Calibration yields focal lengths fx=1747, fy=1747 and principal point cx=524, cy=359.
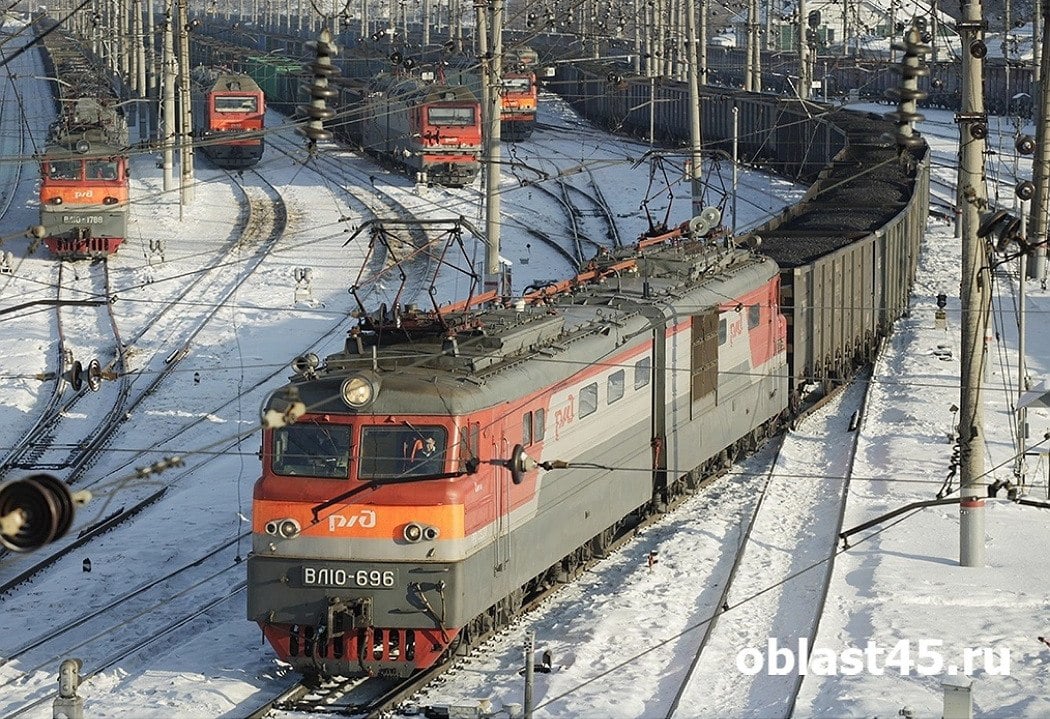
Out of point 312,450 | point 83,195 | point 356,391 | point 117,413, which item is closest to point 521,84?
point 83,195

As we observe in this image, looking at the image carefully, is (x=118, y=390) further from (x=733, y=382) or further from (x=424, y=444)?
(x=424, y=444)

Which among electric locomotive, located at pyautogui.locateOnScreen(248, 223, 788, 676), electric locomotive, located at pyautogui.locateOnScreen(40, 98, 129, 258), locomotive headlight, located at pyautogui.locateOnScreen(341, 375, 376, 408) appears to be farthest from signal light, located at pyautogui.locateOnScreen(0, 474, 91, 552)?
electric locomotive, located at pyautogui.locateOnScreen(40, 98, 129, 258)

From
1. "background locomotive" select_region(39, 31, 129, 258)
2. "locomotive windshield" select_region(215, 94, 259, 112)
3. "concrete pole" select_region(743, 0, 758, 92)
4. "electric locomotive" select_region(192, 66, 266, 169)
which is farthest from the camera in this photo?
"concrete pole" select_region(743, 0, 758, 92)

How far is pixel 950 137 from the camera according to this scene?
228 feet

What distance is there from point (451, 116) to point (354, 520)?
3719cm

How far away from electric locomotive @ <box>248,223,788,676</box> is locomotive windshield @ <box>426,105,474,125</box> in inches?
1271

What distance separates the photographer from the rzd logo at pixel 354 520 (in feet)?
49.3

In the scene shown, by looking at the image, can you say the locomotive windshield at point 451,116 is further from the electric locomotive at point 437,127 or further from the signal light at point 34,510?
the signal light at point 34,510

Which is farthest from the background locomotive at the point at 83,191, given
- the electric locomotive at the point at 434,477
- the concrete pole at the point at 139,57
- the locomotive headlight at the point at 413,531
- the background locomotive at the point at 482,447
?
the locomotive headlight at the point at 413,531

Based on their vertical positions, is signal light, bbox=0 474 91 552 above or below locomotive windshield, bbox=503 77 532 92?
below

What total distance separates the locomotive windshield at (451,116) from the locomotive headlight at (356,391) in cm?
3655

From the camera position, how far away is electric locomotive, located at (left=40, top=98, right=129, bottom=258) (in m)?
40.9

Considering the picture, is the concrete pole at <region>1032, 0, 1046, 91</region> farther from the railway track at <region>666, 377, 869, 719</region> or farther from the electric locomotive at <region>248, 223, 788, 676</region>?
the electric locomotive at <region>248, 223, 788, 676</region>

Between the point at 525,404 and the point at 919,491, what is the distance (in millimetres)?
8307
